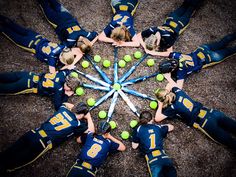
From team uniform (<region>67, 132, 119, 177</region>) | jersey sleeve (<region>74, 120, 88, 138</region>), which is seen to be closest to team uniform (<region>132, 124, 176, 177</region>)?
team uniform (<region>67, 132, 119, 177</region>)

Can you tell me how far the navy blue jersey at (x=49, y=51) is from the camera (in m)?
3.85

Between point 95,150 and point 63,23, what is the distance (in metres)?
1.91

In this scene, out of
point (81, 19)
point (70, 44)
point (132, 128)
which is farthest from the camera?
point (81, 19)

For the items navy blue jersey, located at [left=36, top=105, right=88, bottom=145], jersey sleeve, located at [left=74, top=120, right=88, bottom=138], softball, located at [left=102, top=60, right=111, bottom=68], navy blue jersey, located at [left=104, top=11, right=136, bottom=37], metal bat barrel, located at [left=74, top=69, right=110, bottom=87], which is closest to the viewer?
navy blue jersey, located at [left=36, top=105, right=88, bottom=145]

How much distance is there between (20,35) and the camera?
159 inches

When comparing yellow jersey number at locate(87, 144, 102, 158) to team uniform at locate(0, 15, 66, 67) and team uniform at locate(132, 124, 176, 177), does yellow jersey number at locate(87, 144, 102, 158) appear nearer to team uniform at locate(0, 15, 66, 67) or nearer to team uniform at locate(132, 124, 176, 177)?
team uniform at locate(132, 124, 176, 177)

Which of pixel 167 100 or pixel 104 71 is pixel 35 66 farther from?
pixel 167 100

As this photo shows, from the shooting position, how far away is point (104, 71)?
13.3ft

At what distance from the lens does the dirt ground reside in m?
3.50

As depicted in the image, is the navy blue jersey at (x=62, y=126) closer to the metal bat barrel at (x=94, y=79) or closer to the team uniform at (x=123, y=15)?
the metal bat barrel at (x=94, y=79)

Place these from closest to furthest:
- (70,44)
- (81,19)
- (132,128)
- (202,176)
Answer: (202,176) → (132,128) → (70,44) → (81,19)

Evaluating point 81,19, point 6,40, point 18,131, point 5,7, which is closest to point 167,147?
point 18,131

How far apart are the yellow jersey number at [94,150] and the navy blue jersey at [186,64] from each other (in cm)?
148

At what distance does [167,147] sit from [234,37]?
1917 millimetres
